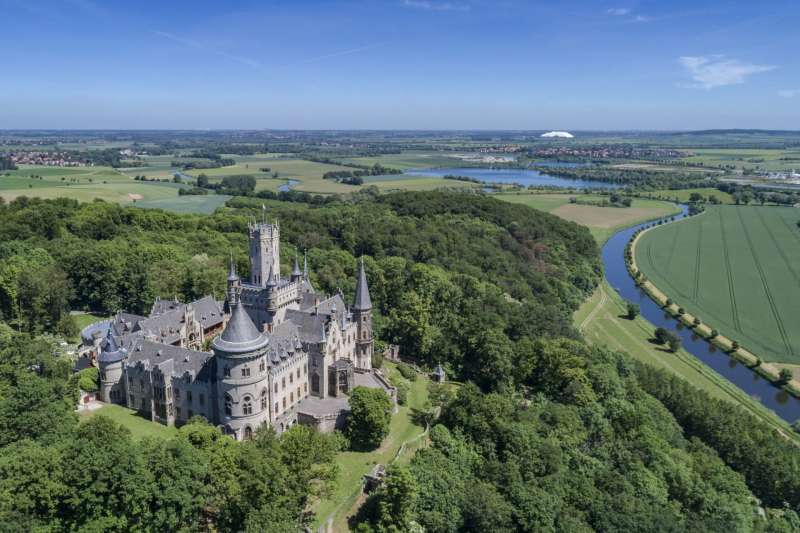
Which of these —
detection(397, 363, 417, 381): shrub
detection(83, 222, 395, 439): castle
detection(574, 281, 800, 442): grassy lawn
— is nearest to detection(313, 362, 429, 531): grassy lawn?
detection(397, 363, 417, 381): shrub

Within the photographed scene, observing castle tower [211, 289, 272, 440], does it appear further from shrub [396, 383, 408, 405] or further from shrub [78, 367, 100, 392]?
shrub [396, 383, 408, 405]

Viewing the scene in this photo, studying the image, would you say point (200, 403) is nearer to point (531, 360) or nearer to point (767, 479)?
point (531, 360)

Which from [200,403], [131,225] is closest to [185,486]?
[200,403]

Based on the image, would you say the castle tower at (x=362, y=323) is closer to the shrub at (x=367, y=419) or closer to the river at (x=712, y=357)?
the shrub at (x=367, y=419)

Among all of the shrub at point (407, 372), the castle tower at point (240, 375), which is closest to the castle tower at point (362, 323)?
the shrub at point (407, 372)

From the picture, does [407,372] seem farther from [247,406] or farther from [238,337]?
[238,337]
